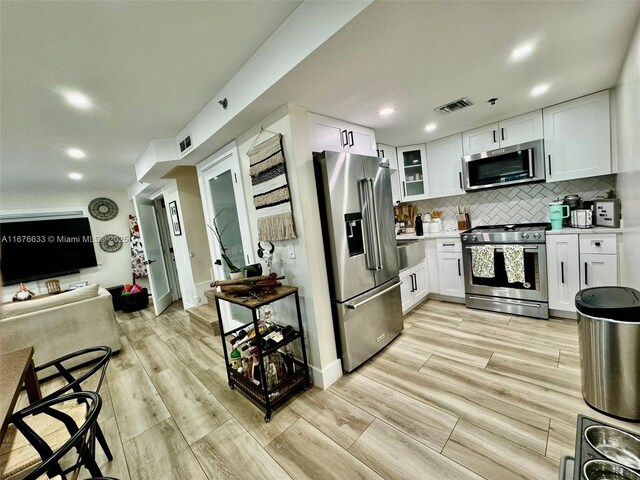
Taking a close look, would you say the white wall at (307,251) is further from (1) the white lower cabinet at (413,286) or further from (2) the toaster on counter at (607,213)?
(2) the toaster on counter at (607,213)

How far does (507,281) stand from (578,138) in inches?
61.7

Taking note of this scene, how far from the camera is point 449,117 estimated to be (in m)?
3.00

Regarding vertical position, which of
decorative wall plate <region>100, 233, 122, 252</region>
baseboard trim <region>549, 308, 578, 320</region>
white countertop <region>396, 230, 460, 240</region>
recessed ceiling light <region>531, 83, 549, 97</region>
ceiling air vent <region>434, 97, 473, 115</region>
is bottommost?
baseboard trim <region>549, 308, 578, 320</region>

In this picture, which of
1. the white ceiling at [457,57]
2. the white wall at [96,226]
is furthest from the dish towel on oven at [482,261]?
the white wall at [96,226]

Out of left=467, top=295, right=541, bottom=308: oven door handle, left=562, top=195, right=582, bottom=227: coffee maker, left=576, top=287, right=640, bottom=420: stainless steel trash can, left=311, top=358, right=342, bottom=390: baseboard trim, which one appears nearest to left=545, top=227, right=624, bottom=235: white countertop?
left=562, top=195, right=582, bottom=227: coffee maker

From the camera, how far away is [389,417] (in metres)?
1.99

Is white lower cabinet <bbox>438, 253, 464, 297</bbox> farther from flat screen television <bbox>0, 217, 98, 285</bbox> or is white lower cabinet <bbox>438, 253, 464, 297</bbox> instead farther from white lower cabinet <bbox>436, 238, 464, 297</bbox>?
flat screen television <bbox>0, 217, 98, 285</bbox>

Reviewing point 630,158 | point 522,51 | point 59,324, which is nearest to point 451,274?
point 630,158

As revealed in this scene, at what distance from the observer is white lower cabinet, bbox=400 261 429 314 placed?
3.34 m

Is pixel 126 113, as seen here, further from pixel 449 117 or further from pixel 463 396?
pixel 463 396

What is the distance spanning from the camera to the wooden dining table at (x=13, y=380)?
4.10ft

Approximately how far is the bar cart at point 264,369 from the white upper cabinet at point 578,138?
2996 millimetres

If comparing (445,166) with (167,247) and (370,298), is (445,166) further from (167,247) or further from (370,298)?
(167,247)

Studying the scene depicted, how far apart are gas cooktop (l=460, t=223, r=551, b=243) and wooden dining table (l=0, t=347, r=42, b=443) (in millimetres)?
3732
